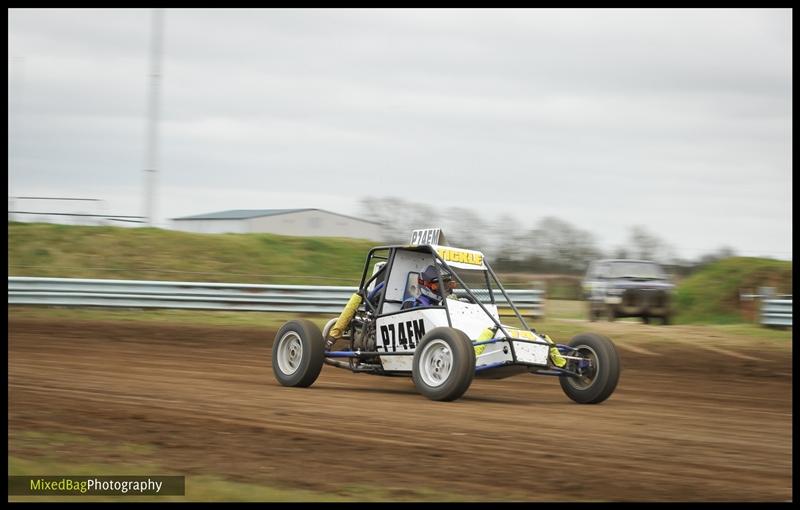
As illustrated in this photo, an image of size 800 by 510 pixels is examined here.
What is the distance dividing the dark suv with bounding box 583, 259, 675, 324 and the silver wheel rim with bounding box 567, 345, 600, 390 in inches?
471

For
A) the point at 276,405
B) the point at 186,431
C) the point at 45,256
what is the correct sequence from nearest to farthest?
the point at 186,431, the point at 276,405, the point at 45,256

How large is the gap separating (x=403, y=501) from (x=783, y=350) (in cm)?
1291

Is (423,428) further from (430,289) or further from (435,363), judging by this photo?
(430,289)

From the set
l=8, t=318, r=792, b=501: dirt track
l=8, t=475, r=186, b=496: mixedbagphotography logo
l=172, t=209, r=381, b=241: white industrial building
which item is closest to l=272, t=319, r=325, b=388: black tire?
l=8, t=318, r=792, b=501: dirt track

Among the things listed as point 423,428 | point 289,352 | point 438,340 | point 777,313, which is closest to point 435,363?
point 438,340

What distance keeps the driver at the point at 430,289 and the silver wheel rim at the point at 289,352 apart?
1.33 m

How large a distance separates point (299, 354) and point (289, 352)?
0.60 ft

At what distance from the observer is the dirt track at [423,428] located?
21.5 feet

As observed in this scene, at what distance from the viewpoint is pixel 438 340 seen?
394 inches

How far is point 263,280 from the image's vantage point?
2575cm

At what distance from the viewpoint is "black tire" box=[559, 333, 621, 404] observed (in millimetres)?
10375

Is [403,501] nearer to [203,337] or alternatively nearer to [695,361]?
[695,361]

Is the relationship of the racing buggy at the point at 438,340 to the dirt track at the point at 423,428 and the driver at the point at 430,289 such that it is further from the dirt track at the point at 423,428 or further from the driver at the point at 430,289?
the dirt track at the point at 423,428

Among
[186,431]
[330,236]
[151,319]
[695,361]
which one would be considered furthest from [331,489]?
[330,236]
